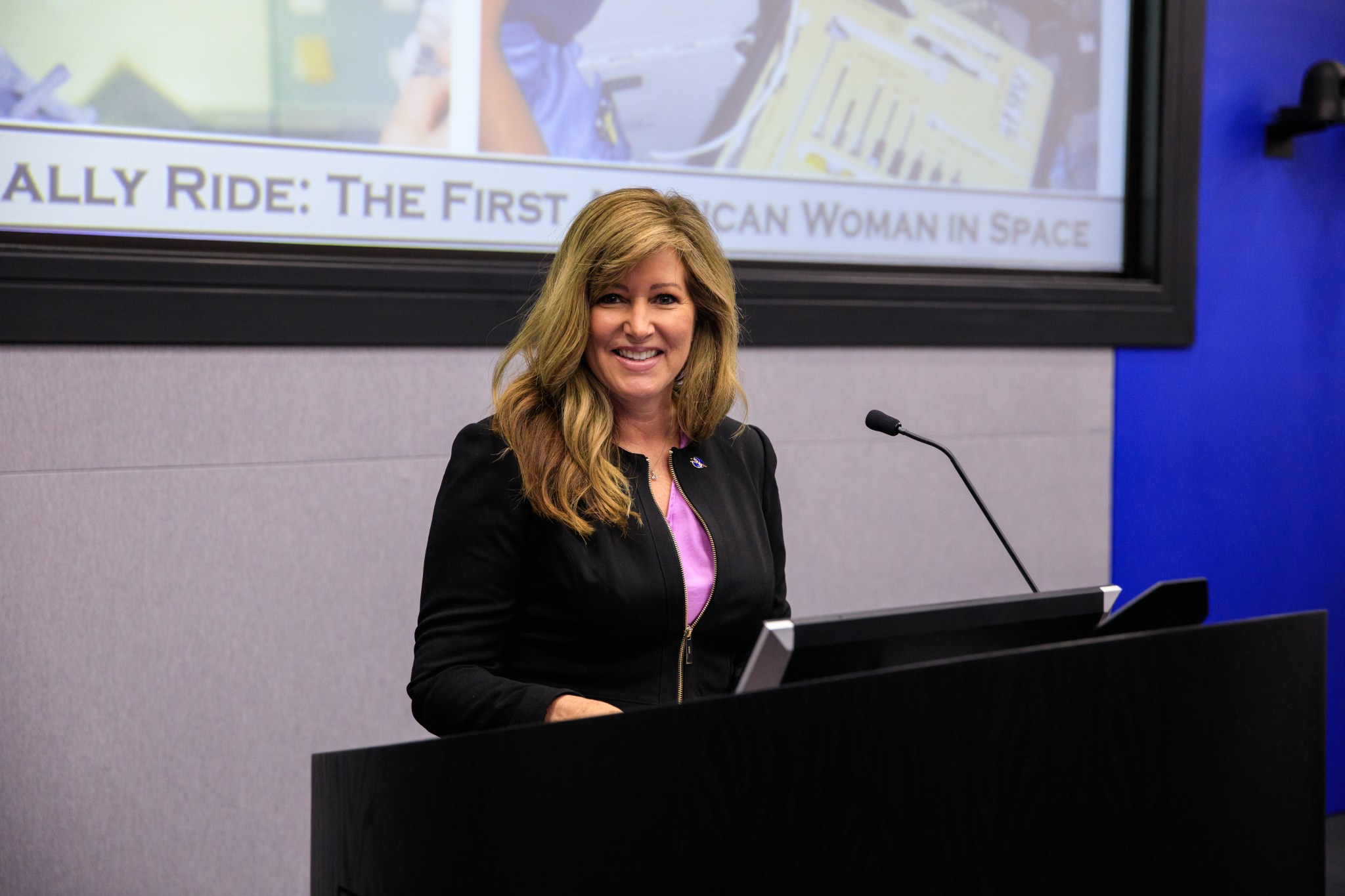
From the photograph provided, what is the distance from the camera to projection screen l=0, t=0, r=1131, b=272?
6.63ft

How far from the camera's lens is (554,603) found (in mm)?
1473

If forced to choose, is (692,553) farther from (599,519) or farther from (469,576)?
(469,576)

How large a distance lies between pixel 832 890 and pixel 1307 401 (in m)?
2.83

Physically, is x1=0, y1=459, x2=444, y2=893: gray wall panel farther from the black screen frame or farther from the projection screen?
the projection screen

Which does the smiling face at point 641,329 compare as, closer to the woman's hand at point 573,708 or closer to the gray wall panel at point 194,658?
the woman's hand at point 573,708

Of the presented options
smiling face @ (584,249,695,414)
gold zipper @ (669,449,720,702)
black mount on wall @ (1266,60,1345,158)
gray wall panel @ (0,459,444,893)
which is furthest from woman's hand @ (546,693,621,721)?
black mount on wall @ (1266,60,1345,158)

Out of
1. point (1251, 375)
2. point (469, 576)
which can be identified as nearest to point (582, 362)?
point (469, 576)

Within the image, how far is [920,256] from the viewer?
111 inches

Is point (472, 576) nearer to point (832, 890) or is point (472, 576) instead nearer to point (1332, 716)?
point (832, 890)

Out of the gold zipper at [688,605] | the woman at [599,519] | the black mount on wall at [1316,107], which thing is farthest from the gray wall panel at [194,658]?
the black mount on wall at [1316,107]

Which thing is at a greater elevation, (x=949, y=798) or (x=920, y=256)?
(x=920, y=256)

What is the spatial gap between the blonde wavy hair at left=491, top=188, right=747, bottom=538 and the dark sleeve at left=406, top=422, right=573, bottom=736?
0.11ft

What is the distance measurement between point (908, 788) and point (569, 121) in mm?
1795

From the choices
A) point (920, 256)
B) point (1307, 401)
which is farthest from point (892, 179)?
point (1307, 401)
